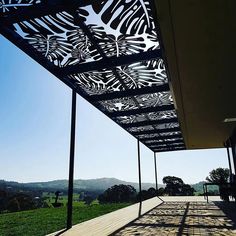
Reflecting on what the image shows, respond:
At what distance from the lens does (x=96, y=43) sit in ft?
13.1

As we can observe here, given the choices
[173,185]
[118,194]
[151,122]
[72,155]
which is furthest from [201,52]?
[173,185]

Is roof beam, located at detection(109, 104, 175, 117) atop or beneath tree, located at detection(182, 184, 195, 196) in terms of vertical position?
atop

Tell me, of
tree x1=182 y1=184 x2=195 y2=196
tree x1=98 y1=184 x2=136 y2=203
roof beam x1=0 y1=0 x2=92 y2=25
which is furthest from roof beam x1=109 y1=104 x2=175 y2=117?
tree x1=182 y1=184 x2=195 y2=196

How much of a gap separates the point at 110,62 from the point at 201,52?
166 cm

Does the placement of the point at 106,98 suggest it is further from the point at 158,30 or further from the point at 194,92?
the point at 158,30

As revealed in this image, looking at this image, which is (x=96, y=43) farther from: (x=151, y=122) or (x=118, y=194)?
(x=118, y=194)

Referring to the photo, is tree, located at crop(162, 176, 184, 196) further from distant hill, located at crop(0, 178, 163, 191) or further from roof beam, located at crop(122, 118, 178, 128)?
roof beam, located at crop(122, 118, 178, 128)

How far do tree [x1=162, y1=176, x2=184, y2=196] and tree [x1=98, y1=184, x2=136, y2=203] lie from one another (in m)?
3.80

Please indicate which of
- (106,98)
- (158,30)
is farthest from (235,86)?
(106,98)

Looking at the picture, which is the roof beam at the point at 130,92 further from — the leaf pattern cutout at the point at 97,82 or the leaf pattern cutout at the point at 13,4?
the leaf pattern cutout at the point at 13,4

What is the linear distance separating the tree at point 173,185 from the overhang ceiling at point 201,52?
1328 centimetres

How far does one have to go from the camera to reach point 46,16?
11.1 feet

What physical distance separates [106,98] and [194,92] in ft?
7.45

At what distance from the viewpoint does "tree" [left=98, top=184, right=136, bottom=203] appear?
1628 cm
